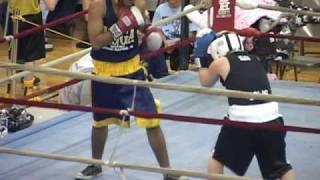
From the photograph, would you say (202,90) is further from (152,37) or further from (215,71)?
Result: (152,37)

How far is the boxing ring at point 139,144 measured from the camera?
266 centimetres

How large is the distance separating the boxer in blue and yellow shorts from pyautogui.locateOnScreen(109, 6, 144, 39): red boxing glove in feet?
0.18

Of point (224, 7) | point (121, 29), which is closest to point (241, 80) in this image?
point (121, 29)

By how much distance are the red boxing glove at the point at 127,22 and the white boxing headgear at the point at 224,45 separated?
25 cm

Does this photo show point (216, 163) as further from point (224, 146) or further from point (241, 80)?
point (241, 80)

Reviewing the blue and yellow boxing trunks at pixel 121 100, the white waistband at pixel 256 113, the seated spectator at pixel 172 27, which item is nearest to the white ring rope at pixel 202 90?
the white waistband at pixel 256 113

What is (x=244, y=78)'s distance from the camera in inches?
83.9

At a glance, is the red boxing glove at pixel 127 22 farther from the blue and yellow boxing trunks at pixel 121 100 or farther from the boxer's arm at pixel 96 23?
the blue and yellow boxing trunks at pixel 121 100

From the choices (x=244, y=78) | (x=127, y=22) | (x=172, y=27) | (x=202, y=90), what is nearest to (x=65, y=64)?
(x=172, y=27)

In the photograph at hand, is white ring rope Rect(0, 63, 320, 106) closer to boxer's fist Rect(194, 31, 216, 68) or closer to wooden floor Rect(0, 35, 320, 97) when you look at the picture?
boxer's fist Rect(194, 31, 216, 68)

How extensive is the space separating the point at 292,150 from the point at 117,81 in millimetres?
1333

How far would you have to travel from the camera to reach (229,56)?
2170mm

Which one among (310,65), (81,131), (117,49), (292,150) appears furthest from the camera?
(310,65)

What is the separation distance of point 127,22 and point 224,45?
32 cm
